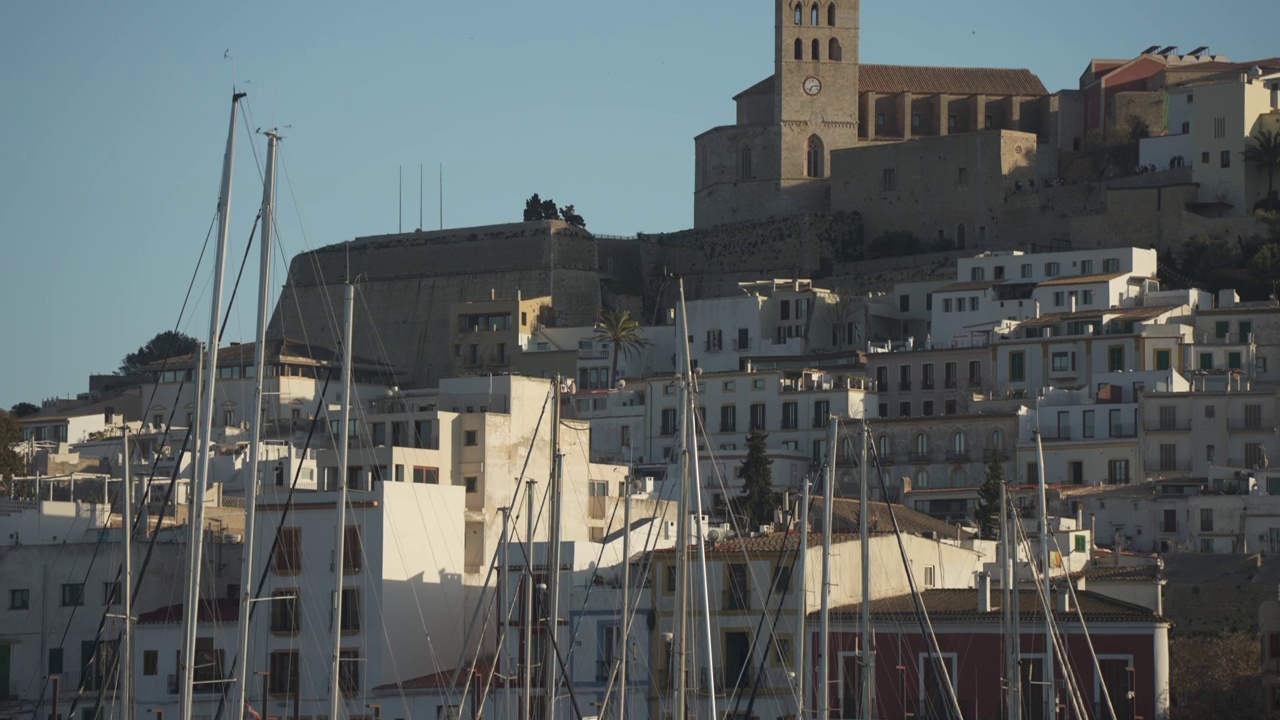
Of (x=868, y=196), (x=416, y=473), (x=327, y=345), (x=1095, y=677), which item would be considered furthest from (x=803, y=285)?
(x=1095, y=677)

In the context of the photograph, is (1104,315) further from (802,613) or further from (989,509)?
(802,613)

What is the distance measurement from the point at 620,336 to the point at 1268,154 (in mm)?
25985

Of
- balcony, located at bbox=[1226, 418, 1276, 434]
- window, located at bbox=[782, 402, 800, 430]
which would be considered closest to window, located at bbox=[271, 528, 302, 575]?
window, located at bbox=[782, 402, 800, 430]

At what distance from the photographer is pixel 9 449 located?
63000 millimetres

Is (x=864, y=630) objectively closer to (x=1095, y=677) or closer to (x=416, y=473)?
(x=1095, y=677)

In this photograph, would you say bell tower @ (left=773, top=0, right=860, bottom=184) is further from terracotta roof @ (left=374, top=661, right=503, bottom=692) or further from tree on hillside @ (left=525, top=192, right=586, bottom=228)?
terracotta roof @ (left=374, top=661, right=503, bottom=692)

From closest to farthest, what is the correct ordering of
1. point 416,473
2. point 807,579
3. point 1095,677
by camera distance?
point 1095,677 → point 807,579 → point 416,473

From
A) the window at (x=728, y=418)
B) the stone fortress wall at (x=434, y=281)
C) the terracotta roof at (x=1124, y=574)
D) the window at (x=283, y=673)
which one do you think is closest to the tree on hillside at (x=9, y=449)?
the window at (x=283, y=673)

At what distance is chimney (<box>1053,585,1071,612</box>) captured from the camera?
37634 millimetres

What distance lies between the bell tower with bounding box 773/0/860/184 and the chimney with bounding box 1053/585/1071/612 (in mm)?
69400

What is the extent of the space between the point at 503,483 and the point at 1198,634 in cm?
1520

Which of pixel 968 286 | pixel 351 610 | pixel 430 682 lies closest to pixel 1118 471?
pixel 968 286

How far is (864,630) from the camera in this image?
3275cm

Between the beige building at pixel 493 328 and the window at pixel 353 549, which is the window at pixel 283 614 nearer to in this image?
the window at pixel 353 549
